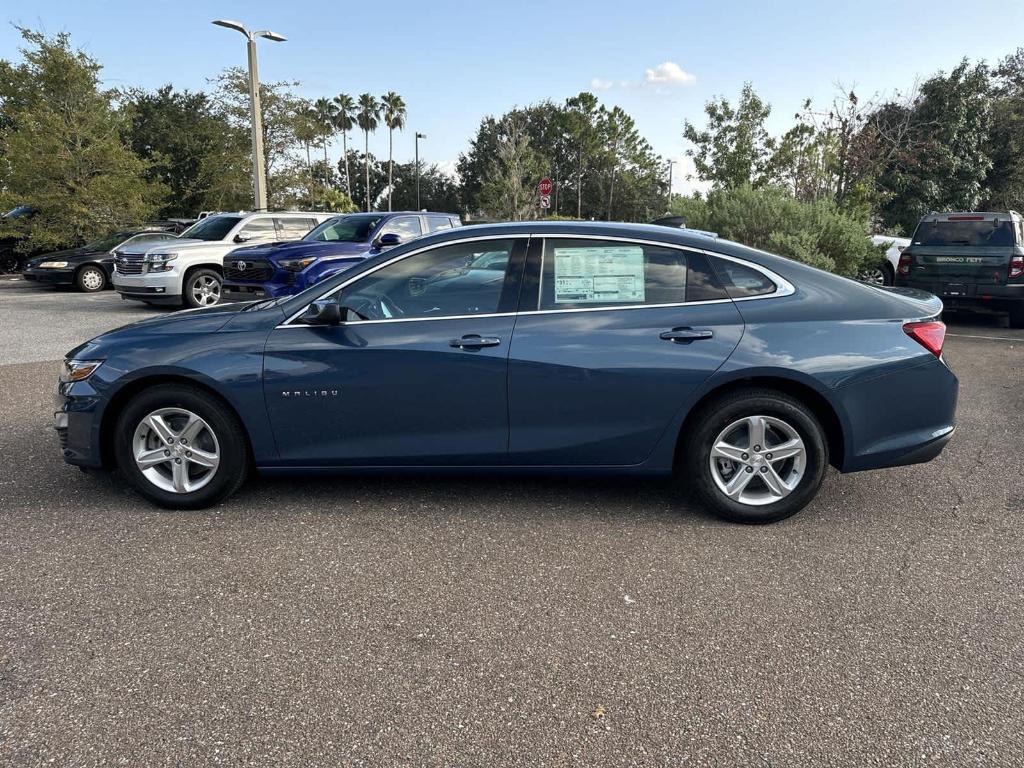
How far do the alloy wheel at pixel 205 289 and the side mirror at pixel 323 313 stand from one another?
10.3 meters

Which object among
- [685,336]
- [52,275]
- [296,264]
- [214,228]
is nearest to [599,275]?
[685,336]

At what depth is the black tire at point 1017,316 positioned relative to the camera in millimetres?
11797

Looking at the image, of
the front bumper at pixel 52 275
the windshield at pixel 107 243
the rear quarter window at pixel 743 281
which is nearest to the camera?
the rear quarter window at pixel 743 281

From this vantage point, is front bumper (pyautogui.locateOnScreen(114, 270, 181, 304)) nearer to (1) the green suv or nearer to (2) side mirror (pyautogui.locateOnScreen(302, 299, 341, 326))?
(2) side mirror (pyautogui.locateOnScreen(302, 299, 341, 326))

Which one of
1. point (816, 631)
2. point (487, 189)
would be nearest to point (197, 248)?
point (816, 631)

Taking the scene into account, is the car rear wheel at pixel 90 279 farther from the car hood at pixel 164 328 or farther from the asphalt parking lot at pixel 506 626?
the car hood at pixel 164 328

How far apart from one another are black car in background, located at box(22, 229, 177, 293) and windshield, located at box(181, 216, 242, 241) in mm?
2709

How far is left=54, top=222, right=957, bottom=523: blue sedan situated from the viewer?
4078 millimetres

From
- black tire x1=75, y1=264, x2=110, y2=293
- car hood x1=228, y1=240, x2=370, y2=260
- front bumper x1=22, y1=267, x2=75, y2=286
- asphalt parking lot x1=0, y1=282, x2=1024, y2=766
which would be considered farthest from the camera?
black tire x1=75, y1=264, x2=110, y2=293

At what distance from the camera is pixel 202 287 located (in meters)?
13.8

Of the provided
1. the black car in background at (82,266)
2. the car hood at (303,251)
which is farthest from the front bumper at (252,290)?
the black car in background at (82,266)

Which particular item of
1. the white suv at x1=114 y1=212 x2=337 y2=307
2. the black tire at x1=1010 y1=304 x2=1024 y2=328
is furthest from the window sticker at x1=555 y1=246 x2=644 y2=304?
the white suv at x1=114 y1=212 x2=337 y2=307

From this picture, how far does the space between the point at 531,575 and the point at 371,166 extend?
9305cm

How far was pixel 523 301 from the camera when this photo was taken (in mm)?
4203
